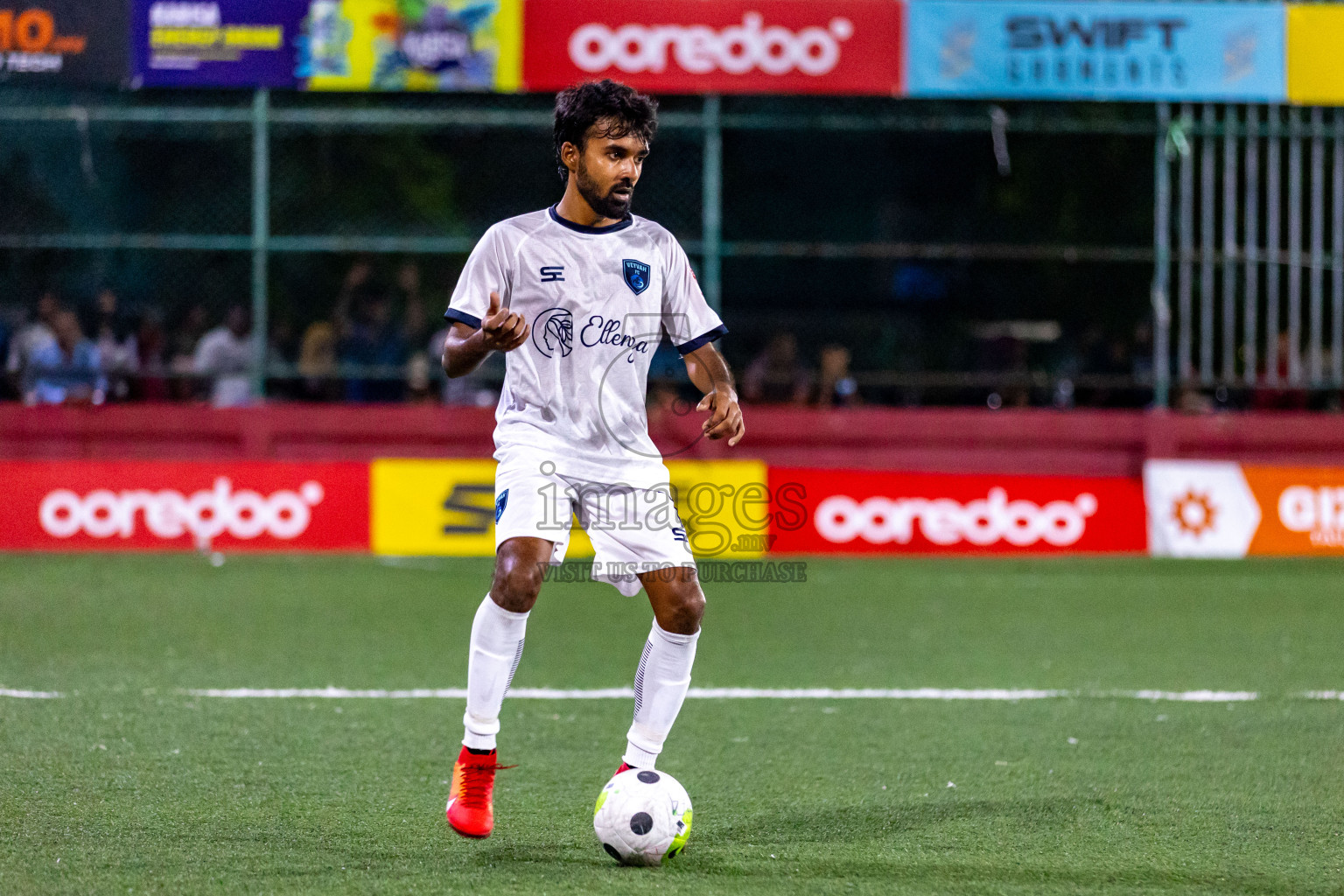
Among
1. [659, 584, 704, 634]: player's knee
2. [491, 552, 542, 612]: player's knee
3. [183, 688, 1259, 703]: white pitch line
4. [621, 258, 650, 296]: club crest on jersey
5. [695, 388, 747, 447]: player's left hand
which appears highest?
[621, 258, 650, 296]: club crest on jersey

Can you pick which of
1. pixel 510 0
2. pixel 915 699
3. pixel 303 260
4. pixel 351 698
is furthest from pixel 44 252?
pixel 915 699

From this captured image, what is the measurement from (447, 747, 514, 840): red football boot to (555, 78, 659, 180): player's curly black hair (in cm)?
180

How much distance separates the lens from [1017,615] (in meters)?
10.3

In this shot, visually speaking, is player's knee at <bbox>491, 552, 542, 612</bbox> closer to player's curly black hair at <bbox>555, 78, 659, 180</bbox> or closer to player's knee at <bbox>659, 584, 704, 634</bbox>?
player's knee at <bbox>659, 584, 704, 634</bbox>

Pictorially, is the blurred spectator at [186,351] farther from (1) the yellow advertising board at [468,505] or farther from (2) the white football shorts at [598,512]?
(2) the white football shorts at [598,512]

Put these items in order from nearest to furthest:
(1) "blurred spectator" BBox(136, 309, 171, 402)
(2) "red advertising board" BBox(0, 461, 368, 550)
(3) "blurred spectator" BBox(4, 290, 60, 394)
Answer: (2) "red advertising board" BBox(0, 461, 368, 550), (3) "blurred spectator" BBox(4, 290, 60, 394), (1) "blurred spectator" BBox(136, 309, 171, 402)

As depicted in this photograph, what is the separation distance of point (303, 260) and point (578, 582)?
8348 millimetres

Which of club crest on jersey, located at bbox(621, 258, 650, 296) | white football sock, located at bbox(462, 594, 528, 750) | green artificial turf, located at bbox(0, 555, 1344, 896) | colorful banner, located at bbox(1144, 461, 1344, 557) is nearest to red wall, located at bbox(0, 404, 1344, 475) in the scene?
colorful banner, located at bbox(1144, 461, 1344, 557)

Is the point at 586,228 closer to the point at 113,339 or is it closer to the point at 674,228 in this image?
the point at 113,339

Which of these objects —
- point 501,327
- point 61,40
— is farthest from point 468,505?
point 501,327

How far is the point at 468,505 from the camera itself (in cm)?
1300

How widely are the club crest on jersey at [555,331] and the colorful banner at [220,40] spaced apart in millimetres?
9984

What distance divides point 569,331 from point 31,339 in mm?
10944

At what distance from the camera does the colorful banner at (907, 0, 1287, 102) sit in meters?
14.3
